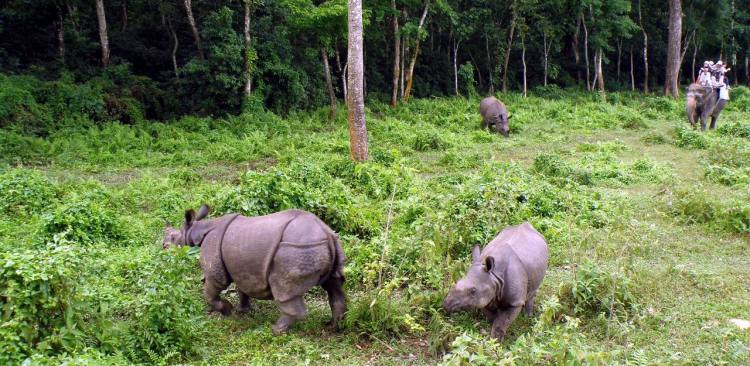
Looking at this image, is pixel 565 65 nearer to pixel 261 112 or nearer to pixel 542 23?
pixel 542 23

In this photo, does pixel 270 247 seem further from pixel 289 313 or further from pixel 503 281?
pixel 503 281

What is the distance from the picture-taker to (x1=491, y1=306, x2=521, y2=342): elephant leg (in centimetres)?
607

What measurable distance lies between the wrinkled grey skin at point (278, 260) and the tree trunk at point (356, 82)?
7744 millimetres

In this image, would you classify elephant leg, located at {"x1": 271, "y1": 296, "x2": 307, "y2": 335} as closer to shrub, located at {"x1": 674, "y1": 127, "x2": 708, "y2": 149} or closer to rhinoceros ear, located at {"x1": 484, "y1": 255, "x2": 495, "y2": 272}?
rhinoceros ear, located at {"x1": 484, "y1": 255, "x2": 495, "y2": 272}

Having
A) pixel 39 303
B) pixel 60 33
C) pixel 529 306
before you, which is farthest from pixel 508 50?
pixel 39 303

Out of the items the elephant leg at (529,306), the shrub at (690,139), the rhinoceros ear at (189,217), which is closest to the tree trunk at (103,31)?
the rhinoceros ear at (189,217)

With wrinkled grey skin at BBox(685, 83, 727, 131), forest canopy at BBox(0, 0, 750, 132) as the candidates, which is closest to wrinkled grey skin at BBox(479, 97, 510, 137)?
forest canopy at BBox(0, 0, 750, 132)

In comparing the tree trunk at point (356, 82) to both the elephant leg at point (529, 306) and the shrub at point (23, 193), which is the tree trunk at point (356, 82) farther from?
the elephant leg at point (529, 306)

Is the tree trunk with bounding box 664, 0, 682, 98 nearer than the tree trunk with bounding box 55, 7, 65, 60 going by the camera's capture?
No

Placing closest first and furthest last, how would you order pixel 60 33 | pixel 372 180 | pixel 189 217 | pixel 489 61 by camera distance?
pixel 189 217 < pixel 372 180 < pixel 60 33 < pixel 489 61

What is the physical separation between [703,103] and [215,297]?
18.2 metres

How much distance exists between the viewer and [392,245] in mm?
7875

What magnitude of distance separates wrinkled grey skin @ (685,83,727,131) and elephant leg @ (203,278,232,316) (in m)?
17.9

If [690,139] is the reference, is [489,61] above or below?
above
